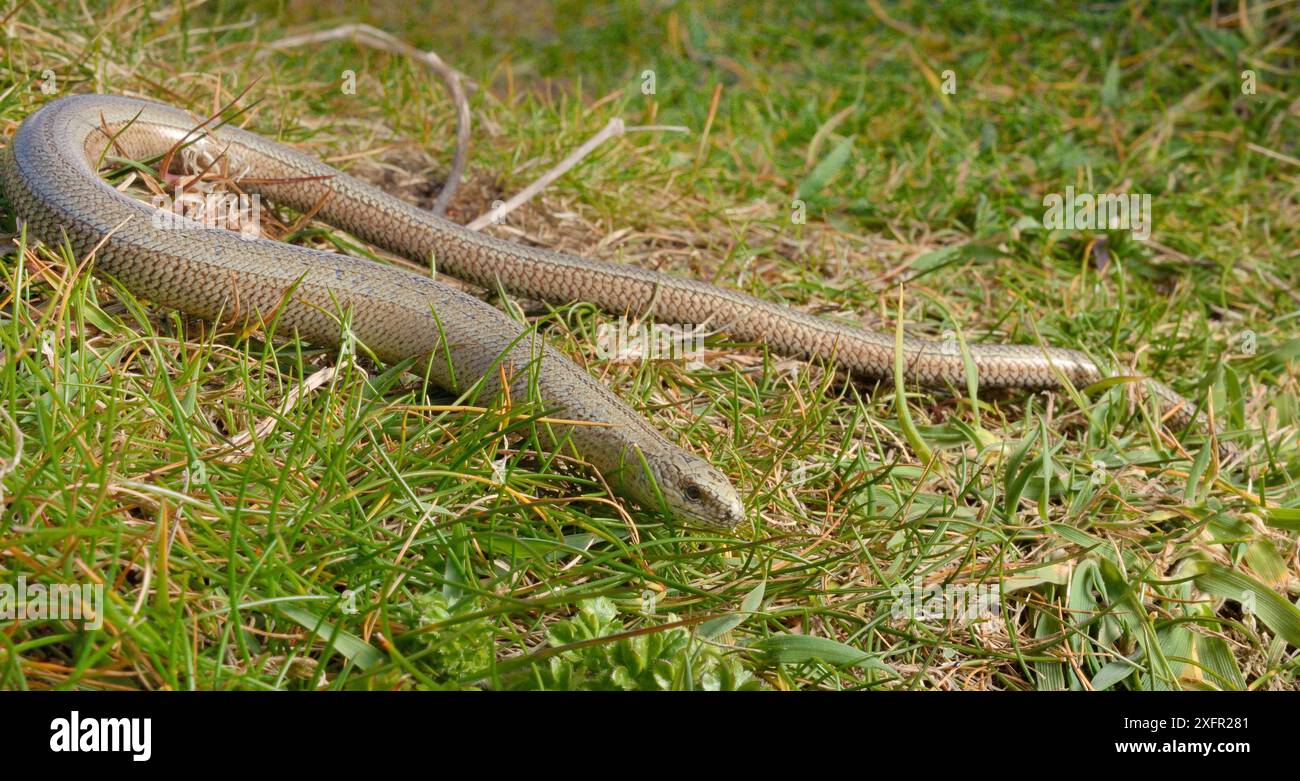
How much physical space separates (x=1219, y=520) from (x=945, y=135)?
287cm

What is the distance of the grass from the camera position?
7.70 feet

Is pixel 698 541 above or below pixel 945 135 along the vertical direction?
below

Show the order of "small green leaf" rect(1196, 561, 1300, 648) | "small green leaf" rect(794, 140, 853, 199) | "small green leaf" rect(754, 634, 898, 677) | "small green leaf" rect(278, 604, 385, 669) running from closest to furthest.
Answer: "small green leaf" rect(278, 604, 385, 669), "small green leaf" rect(754, 634, 898, 677), "small green leaf" rect(1196, 561, 1300, 648), "small green leaf" rect(794, 140, 853, 199)

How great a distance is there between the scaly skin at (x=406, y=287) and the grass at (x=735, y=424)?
0.34ft

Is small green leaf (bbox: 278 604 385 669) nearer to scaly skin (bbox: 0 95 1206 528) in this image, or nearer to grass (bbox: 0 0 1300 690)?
grass (bbox: 0 0 1300 690)

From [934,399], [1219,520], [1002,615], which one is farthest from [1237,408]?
[1002,615]

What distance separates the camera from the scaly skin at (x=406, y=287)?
312 cm

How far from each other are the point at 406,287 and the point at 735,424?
3.71ft

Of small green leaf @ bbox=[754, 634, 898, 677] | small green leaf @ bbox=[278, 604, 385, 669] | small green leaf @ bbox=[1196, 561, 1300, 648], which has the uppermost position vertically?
small green leaf @ bbox=[278, 604, 385, 669]

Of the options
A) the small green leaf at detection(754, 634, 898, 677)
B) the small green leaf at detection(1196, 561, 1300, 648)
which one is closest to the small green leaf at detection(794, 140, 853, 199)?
the small green leaf at detection(1196, 561, 1300, 648)

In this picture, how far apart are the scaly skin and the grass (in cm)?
10

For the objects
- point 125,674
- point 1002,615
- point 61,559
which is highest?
point 61,559

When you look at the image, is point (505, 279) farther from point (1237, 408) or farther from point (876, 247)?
point (1237, 408)
